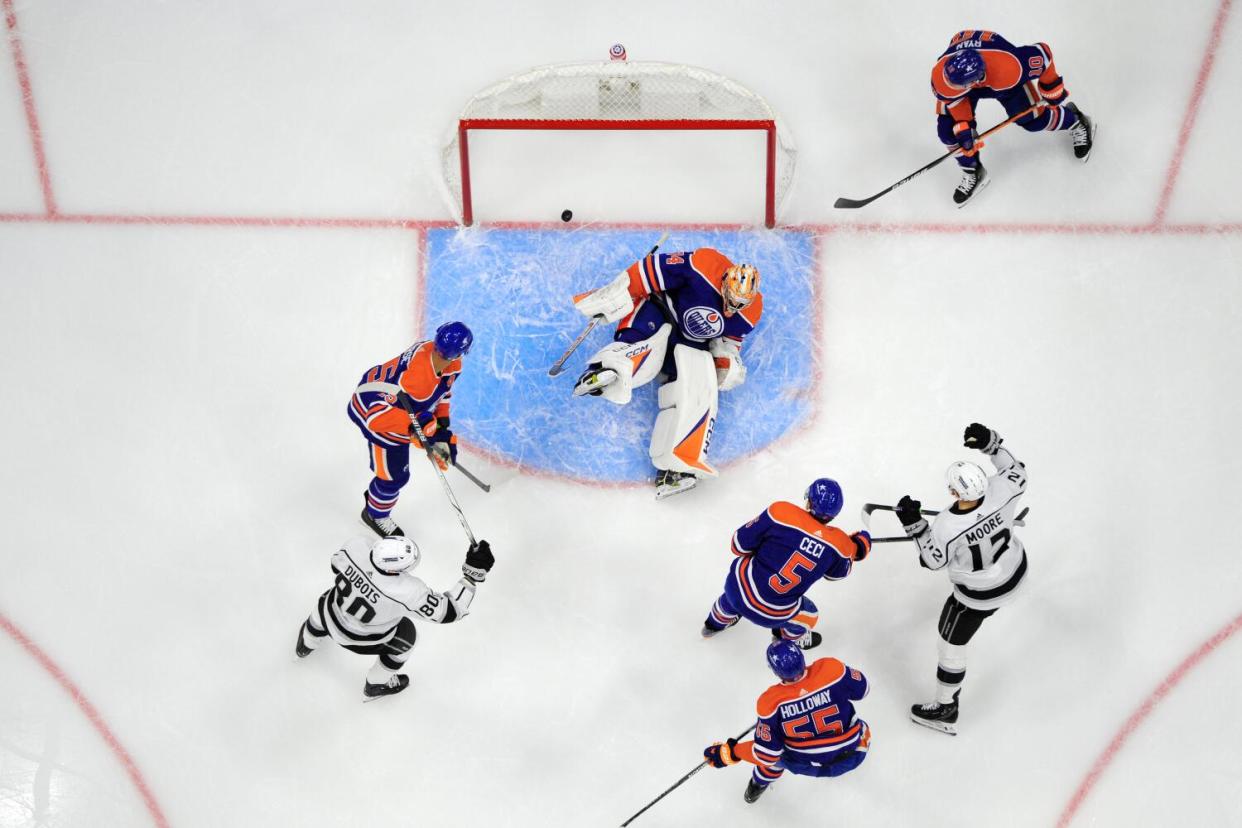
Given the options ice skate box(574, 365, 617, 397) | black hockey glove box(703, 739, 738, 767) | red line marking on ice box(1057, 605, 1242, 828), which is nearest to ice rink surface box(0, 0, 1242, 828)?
red line marking on ice box(1057, 605, 1242, 828)

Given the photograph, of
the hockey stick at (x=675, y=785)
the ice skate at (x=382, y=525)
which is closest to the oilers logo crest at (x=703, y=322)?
the ice skate at (x=382, y=525)

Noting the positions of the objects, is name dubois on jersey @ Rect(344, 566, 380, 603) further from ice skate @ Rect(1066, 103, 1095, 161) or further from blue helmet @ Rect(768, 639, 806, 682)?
ice skate @ Rect(1066, 103, 1095, 161)

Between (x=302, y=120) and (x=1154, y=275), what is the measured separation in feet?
12.1

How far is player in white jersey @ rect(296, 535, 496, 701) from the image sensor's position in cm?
496

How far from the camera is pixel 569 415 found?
235 inches

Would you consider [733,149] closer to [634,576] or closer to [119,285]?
[634,576]

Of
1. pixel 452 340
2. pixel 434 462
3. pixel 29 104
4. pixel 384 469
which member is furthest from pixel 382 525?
pixel 29 104

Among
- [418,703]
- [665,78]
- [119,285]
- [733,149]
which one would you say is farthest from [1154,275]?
[119,285]

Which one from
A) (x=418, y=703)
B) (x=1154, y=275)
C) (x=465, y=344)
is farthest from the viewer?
(x=1154, y=275)

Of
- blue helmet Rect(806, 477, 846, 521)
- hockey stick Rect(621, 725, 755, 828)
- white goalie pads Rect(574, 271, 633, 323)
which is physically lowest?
hockey stick Rect(621, 725, 755, 828)

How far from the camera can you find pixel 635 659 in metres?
5.71

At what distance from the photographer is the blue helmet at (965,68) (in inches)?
224

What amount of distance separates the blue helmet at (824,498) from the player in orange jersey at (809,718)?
48 cm

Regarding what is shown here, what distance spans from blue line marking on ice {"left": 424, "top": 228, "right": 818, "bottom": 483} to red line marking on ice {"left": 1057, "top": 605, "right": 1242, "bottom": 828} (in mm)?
1710
